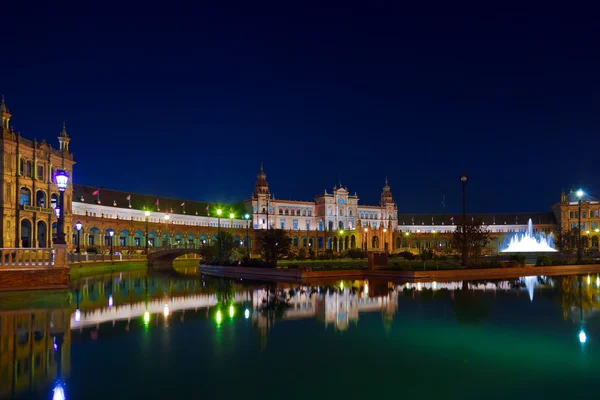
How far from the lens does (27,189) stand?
61.1 metres

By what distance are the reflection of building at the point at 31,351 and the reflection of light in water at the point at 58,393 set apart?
22 centimetres

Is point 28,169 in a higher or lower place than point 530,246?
higher

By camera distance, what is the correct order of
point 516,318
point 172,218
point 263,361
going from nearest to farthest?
point 263,361
point 516,318
point 172,218

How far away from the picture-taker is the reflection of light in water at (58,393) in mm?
8406

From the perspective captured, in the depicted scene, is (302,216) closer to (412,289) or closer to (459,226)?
(459,226)

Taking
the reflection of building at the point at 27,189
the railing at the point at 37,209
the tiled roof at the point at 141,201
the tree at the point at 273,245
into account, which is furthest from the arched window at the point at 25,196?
the tree at the point at 273,245

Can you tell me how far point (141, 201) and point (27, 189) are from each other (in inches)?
1929

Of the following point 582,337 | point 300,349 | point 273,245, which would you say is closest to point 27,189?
point 273,245

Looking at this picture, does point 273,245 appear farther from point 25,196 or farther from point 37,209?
point 25,196

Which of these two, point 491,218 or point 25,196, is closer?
point 25,196

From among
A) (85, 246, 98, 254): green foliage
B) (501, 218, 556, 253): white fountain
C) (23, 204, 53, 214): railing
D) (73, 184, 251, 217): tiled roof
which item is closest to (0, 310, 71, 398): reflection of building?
(23, 204, 53, 214): railing

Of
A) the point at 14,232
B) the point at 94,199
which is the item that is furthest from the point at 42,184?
the point at 94,199

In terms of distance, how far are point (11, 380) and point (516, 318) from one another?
14.1 m

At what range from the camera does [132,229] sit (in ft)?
286
